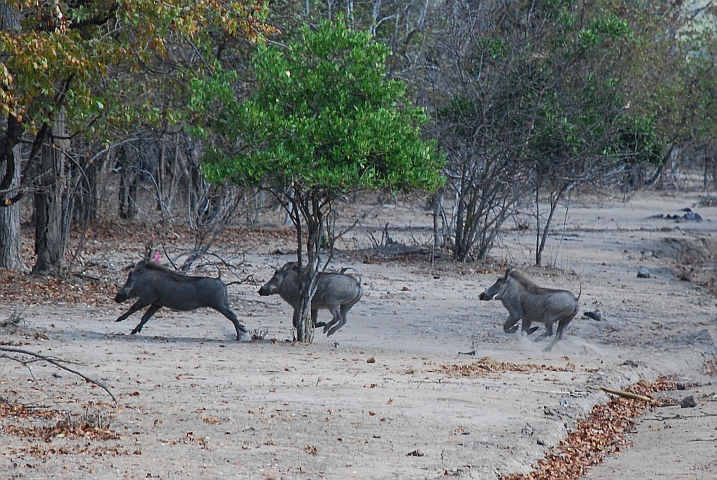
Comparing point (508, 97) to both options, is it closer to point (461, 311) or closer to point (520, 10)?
point (520, 10)

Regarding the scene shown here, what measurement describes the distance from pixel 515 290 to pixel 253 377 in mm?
5425

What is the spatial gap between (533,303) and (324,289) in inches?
113

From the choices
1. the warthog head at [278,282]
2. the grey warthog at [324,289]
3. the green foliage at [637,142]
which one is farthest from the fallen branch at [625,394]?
the green foliage at [637,142]

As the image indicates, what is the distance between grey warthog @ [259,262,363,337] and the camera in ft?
44.0

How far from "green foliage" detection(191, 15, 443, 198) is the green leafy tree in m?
0.01

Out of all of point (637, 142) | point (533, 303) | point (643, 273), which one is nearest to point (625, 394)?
point (533, 303)

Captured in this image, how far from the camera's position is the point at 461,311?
16.2 meters

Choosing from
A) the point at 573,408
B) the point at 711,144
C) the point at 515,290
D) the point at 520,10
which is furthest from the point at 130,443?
the point at 711,144

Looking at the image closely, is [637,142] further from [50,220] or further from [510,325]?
[50,220]

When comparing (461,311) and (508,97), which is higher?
(508,97)

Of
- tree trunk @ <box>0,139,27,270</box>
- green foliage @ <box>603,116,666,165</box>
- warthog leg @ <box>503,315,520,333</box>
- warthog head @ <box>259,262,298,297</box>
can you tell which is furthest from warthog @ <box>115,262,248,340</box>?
green foliage @ <box>603,116,666,165</box>

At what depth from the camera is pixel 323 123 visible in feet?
37.3

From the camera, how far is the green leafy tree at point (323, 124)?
11.3 metres

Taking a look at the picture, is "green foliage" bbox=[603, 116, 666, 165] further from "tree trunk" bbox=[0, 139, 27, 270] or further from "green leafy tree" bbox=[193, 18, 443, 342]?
"tree trunk" bbox=[0, 139, 27, 270]
